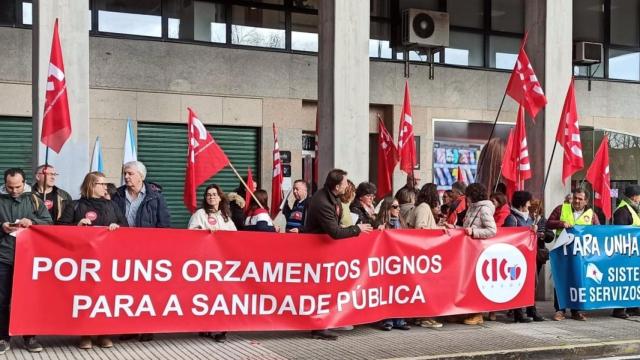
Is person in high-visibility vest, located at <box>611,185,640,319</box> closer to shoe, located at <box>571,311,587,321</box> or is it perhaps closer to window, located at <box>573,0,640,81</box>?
shoe, located at <box>571,311,587,321</box>

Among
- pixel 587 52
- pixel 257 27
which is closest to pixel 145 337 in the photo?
pixel 257 27

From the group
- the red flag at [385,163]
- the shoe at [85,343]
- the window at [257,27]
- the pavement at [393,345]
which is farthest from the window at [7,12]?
the shoe at [85,343]

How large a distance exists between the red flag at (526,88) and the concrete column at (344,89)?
7.09ft

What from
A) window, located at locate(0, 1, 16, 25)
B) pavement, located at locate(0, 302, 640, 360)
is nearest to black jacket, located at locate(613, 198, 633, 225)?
pavement, located at locate(0, 302, 640, 360)

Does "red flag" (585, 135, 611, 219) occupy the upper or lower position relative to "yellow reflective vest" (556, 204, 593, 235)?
upper

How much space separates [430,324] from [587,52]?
1041cm

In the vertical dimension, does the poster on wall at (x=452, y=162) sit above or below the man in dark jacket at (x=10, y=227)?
above

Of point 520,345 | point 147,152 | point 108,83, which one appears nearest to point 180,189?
point 147,152

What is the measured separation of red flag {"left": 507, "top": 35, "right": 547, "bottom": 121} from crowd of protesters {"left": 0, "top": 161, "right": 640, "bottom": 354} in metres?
1.49

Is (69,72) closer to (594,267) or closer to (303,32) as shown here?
(303,32)

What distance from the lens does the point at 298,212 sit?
10641 millimetres

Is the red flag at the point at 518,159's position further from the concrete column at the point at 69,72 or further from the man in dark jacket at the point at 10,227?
the man in dark jacket at the point at 10,227

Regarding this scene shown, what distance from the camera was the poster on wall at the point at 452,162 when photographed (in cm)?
1681

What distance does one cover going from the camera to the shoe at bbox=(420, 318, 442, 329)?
948 cm
